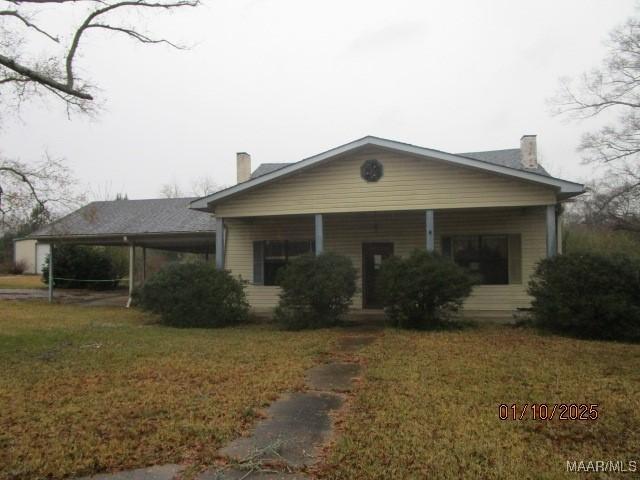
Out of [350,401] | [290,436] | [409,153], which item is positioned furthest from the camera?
[409,153]

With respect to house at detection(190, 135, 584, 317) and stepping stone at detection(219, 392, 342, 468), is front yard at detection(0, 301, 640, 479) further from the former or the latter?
A: house at detection(190, 135, 584, 317)

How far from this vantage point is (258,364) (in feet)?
23.7

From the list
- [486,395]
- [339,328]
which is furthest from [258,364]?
[339,328]

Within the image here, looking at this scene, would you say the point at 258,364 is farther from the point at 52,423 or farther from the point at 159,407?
the point at 52,423

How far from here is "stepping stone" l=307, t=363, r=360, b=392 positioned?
599 centimetres

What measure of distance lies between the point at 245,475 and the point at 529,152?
12730mm

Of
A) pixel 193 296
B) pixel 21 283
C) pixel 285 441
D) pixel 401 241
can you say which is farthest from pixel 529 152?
pixel 21 283

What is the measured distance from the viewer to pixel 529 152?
13625 mm

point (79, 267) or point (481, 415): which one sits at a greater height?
point (79, 267)

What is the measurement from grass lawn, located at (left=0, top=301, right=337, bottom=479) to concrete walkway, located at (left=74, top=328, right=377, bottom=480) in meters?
0.17

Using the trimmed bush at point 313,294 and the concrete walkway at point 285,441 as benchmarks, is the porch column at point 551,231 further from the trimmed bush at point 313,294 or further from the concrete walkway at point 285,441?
the concrete walkway at point 285,441

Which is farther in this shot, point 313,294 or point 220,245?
point 220,245

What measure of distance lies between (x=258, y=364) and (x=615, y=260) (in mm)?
7578

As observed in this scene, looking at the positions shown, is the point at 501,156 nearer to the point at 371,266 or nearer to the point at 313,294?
the point at 371,266
